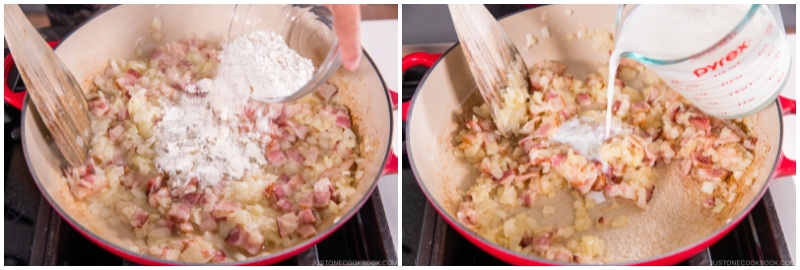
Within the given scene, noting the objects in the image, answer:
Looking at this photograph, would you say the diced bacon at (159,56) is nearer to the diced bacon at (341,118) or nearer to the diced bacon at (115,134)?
the diced bacon at (115,134)

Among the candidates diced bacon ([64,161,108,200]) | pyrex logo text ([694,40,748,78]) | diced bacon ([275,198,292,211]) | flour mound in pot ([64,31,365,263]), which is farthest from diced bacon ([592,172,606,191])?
diced bacon ([64,161,108,200])

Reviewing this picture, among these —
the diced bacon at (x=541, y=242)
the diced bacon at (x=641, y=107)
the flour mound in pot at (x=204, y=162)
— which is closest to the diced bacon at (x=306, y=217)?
the flour mound in pot at (x=204, y=162)

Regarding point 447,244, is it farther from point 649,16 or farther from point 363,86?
point 649,16

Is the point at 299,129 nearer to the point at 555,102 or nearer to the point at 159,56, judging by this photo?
the point at 159,56

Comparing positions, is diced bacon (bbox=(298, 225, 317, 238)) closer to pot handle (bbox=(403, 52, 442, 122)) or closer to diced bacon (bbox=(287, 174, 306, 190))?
diced bacon (bbox=(287, 174, 306, 190))

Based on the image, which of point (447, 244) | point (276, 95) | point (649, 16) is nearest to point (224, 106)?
point (276, 95)

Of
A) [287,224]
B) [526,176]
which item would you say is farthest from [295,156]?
[526,176]
